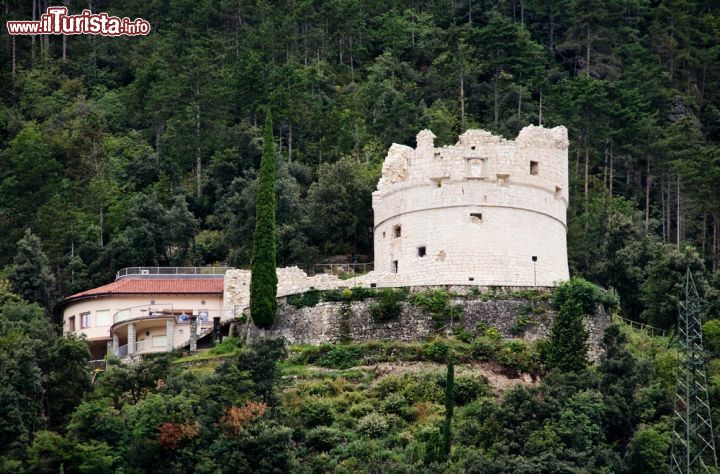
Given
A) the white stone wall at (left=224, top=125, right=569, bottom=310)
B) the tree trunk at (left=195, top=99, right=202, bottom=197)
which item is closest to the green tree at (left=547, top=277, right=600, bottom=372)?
the white stone wall at (left=224, top=125, right=569, bottom=310)

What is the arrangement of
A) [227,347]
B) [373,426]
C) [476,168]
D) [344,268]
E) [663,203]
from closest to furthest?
1. [373,426]
2. [227,347]
3. [476,168]
4. [344,268]
5. [663,203]

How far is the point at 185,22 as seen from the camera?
4461 inches

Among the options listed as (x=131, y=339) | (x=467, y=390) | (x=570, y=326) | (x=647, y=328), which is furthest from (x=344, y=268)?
(x=467, y=390)

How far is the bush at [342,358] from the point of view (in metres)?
68.8

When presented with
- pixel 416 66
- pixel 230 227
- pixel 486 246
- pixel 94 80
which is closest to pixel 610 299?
pixel 486 246

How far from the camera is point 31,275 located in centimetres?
8062

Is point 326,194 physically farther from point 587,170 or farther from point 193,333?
point 587,170

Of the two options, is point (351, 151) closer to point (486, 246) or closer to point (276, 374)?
point (486, 246)

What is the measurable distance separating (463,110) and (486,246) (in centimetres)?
2767

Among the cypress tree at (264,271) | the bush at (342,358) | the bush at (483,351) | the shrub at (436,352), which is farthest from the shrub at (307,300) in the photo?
Answer: the bush at (483,351)

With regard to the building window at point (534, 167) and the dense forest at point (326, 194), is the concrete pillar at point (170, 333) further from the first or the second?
the building window at point (534, 167)

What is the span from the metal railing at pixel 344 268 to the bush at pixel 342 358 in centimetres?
1161

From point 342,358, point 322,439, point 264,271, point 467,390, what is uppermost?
point 264,271

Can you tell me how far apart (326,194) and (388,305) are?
1451 cm
